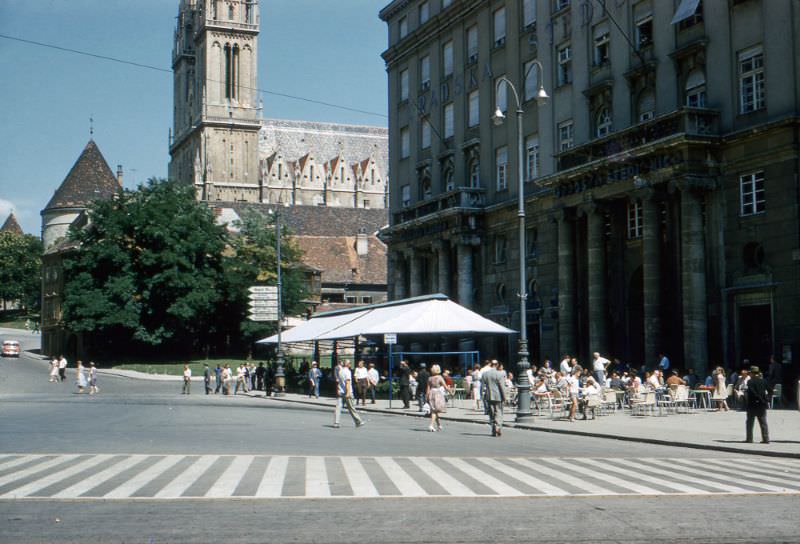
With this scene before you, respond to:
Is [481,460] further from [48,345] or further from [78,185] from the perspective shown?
[78,185]

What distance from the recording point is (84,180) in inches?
5349

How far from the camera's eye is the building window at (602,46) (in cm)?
4666

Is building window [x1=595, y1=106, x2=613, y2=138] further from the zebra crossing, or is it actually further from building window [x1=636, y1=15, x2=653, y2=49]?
the zebra crossing

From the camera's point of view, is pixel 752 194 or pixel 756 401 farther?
pixel 752 194

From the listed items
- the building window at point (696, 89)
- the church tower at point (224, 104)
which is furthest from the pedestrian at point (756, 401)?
the church tower at point (224, 104)

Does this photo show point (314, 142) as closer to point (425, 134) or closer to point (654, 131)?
point (425, 134)

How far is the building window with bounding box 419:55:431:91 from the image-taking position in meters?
64.5

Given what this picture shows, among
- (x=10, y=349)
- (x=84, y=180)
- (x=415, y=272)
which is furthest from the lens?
(x=84, y=180)

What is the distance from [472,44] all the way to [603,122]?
14.6 m

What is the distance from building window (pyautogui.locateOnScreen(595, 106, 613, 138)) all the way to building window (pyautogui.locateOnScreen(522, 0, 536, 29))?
8.12m

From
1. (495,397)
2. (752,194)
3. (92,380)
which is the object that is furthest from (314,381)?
(495,397)

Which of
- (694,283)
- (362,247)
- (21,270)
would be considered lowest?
(694,283)

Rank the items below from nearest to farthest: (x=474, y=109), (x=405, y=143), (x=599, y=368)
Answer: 1. (x=599, y=368)
2. (x=474, y=109)
3. (x=405, y=143)

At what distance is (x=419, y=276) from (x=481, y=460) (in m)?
45.4
